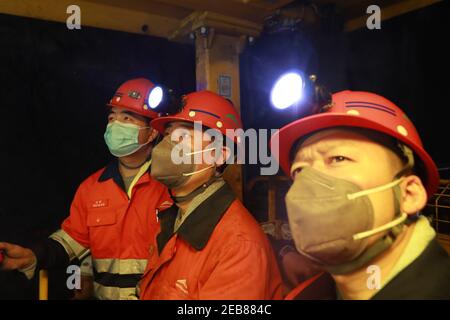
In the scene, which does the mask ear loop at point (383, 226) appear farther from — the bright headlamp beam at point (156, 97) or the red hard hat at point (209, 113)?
the bright headlamp beam at point (156, 97)

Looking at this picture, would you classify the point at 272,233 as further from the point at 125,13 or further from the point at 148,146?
the point at 125,13

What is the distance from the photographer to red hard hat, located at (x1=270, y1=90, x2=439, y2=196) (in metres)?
1.17

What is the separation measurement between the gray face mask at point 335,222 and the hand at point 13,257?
1720 millimetres

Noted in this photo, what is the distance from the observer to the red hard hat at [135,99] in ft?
7.66

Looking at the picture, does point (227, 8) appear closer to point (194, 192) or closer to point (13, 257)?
point (194, 192)

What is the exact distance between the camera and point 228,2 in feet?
7.48

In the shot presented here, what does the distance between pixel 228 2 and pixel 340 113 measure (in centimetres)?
144

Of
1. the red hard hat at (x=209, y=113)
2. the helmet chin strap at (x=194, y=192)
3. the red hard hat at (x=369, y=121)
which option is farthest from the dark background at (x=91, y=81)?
the red hard hat at (x=369, y=121)

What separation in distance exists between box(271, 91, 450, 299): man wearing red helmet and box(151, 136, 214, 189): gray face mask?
2.40ft

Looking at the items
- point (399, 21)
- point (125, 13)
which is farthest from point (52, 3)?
point (399, 21)

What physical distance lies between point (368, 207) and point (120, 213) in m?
1.65

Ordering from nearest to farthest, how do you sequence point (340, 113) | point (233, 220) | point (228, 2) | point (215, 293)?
1. point (340, 113)
2. point (215, 293)
3. point (233, 220)
4. point (228, 2)

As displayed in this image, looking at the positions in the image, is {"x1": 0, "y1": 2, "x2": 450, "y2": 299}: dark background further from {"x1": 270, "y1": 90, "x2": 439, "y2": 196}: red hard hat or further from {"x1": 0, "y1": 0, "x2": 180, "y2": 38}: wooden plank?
{"x1": 270, "y1": 90, "x2": 439, "y2": 196}: red hard hat
